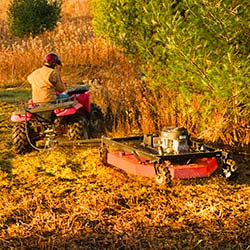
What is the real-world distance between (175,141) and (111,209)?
1.06 m

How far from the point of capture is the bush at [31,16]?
68.0 feet

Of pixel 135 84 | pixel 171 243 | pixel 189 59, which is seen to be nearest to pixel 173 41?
pixel 189 59

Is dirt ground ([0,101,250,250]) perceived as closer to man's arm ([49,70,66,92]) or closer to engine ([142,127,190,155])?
engine ([142,127,190,155])

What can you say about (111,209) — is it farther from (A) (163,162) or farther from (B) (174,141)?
(B) (174,141)

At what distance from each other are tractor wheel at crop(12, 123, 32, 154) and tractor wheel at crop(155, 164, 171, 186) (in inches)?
83.8

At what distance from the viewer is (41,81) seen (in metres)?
6.92

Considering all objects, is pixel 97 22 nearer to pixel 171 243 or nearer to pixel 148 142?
pixel 148 142

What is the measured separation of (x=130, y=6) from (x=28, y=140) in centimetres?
212

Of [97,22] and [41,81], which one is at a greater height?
[97,22]

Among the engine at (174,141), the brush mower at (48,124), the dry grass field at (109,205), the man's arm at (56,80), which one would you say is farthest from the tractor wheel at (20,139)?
the engine at (174,141)

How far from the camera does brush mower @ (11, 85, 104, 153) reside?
658 centimetres

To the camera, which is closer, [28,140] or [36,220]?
[36,220]

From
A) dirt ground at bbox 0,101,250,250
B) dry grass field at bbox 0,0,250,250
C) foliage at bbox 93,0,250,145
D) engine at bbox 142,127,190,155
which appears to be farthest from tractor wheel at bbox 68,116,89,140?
engine at bbox 142,127,190,155

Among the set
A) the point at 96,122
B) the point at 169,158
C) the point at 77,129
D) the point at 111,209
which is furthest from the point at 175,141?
the point at 96,122
